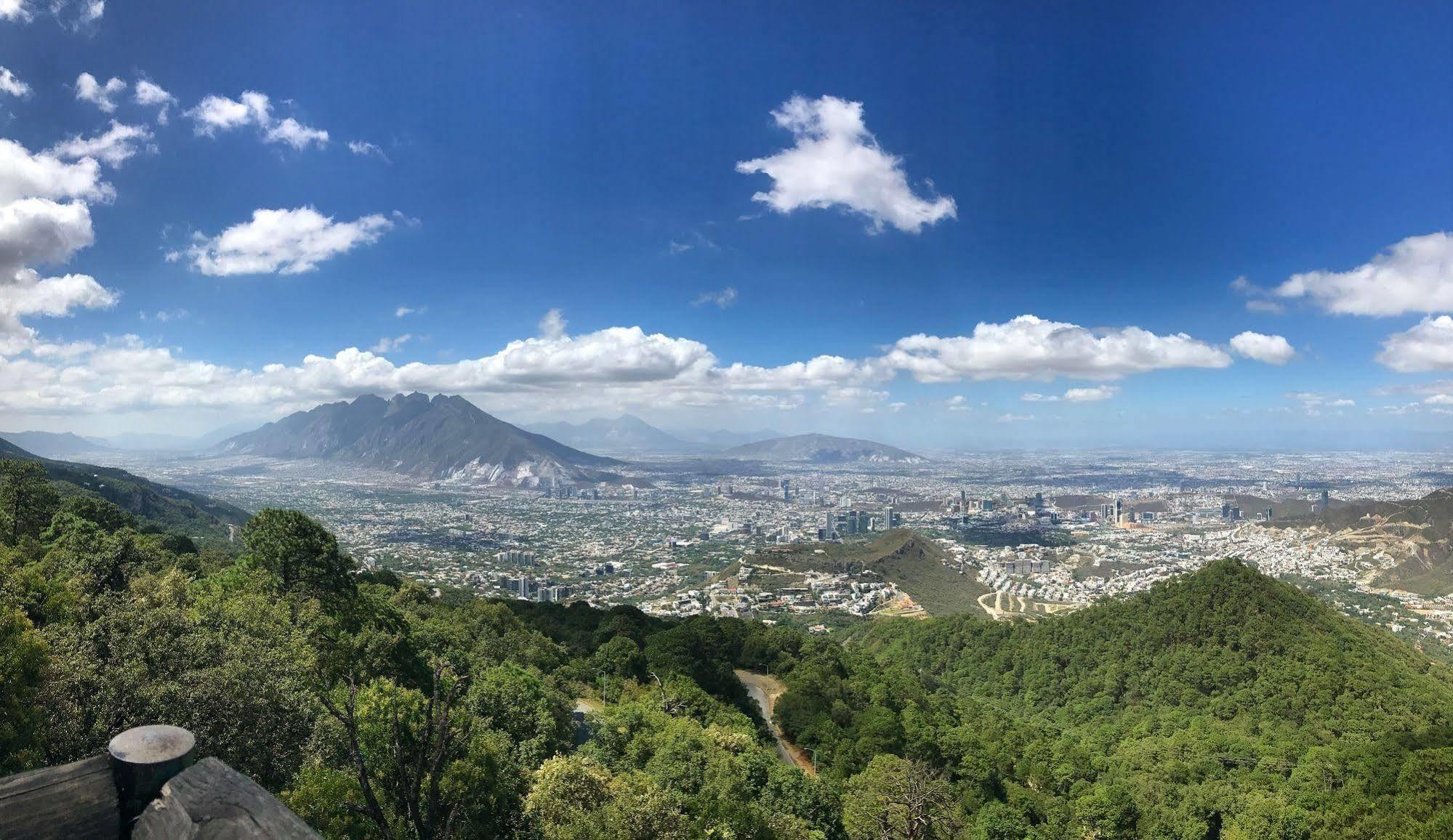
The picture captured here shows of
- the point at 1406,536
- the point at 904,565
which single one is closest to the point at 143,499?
the point at 904,565

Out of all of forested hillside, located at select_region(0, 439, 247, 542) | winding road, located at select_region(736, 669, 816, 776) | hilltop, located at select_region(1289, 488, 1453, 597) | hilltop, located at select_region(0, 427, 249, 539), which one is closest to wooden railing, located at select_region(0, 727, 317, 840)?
winding road, located at select_region(736, 669, 816, 776)

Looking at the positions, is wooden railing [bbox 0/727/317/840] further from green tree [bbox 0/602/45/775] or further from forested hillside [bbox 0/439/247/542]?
forested hillside [bbox 0/439/247/542]

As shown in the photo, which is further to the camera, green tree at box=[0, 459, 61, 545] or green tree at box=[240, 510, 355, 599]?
green tree at box=[0, 459, 61, 545]

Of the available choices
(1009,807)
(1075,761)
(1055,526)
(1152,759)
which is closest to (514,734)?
(1009,807)

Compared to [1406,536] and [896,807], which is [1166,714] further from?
[1406,536]

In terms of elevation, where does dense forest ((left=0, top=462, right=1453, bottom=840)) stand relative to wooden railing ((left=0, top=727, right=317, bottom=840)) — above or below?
below

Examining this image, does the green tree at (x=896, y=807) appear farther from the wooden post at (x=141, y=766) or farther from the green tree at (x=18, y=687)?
the wooden post at (x=141, y=766)

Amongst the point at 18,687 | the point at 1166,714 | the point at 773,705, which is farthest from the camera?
the point at 1166,714

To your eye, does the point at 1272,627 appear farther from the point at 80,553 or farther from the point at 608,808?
the point at 80,553
